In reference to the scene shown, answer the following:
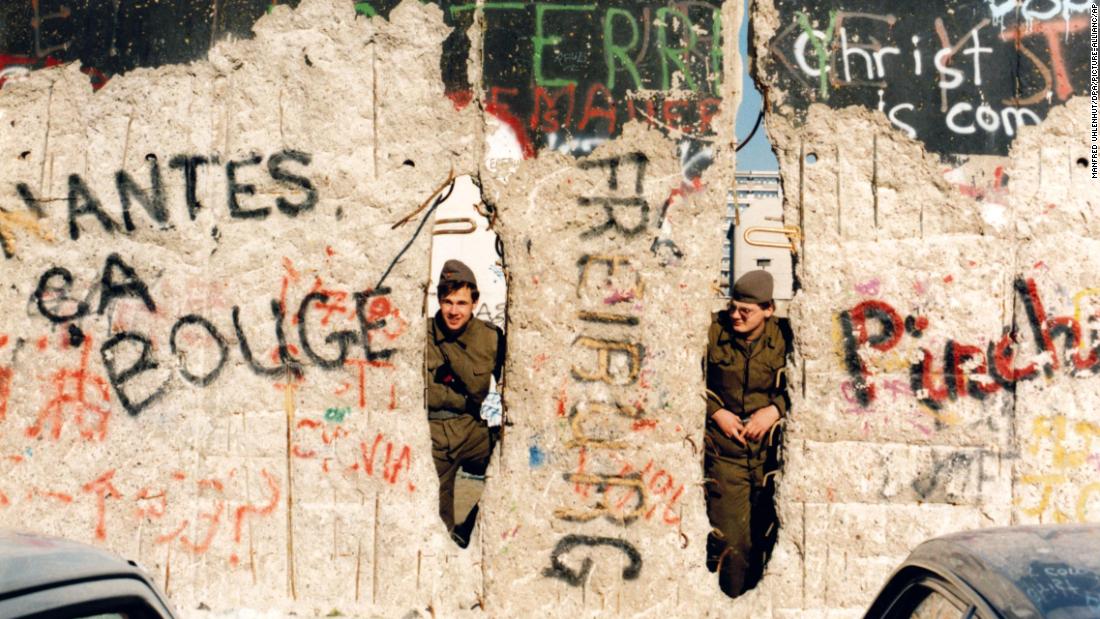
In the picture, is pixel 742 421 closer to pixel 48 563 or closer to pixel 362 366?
pixel 362 366

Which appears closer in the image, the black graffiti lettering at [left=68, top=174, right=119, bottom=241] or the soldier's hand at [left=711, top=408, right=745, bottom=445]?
the black graffiti lettering at [left=68, top=174, right=119, bottom=241]

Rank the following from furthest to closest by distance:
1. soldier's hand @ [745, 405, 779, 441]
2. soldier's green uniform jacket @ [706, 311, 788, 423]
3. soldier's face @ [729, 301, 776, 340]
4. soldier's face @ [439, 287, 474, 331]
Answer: soldier's face @ [439, 287, 474, 331]
soldier's face @ [729, 301, 776, 340]
soldier's green uniform jacket @ [706, 311, 788, 423]
soldier's hand @ [745, 405, 779, 441]

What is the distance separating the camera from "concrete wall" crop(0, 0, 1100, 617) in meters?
4.64

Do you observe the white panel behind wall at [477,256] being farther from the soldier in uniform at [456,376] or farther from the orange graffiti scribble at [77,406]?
the orange graffiti scribble at [77,406]

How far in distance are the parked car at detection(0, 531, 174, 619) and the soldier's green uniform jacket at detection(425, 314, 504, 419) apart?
141 inches

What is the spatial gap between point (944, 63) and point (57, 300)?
13.7 ft

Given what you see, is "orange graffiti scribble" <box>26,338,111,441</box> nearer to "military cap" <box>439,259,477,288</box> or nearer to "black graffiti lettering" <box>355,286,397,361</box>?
"black graffiti lettering" <box>355,286,397,361</box>

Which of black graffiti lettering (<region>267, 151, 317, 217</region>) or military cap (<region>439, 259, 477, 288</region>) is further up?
black graffiti lettering (<region>267, 151, 317, 217</region>)

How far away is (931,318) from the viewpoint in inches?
183

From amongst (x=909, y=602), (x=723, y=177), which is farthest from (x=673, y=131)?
(x=909, y=602)

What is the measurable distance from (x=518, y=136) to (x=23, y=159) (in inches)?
91.3

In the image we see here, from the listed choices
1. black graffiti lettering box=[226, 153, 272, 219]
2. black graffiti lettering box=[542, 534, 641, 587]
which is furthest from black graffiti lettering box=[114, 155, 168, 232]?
black graffiti lettering box=[542, 534, 641, 587]

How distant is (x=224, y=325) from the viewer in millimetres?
4801

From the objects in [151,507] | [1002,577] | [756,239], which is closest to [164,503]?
[151,507]
